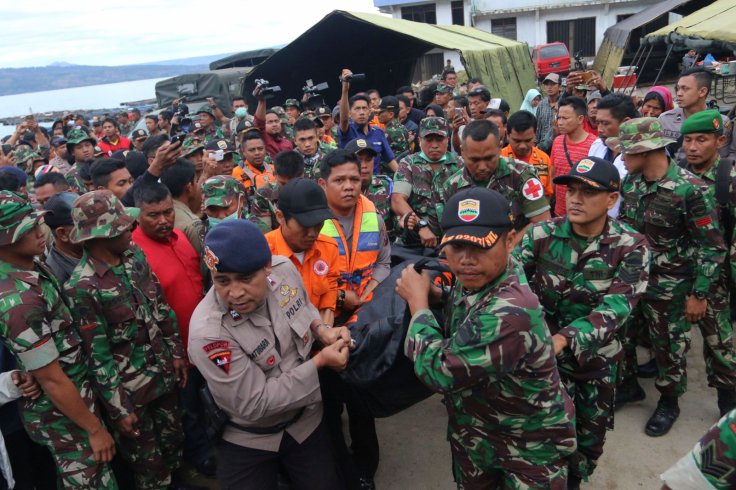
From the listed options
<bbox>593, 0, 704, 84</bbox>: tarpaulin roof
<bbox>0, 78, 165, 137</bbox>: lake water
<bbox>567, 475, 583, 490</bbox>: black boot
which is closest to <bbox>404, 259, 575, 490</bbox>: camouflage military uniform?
<bbox>567, 475, 583, 490</bbox>: black boot

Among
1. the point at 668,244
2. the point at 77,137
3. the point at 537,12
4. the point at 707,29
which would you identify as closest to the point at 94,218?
the point at 668,244

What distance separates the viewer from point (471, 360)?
5.90ft

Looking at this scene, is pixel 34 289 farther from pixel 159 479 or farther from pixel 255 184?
pixel 255 184

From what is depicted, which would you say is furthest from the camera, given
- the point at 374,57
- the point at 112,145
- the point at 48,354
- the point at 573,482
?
the point at 374,57

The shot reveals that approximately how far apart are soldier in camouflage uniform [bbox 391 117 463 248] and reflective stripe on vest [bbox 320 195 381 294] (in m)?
0.93

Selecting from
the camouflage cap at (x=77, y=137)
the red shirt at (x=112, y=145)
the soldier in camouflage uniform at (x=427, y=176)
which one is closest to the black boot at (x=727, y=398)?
the soldier in camouflage uniform at (x=427, y=176)

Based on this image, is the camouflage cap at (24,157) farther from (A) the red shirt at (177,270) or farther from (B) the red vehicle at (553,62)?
(B) the red vehicle at (553,62)

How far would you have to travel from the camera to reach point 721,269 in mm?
3426

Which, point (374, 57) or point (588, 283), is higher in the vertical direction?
point (374, 57)

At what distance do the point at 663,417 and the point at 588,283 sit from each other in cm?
173

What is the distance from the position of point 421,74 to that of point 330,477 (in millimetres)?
30321

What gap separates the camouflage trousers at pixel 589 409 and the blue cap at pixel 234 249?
1778 mm

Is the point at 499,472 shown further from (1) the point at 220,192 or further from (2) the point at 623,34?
(2) the point at 623,34

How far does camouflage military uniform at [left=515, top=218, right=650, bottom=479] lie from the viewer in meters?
2.46
